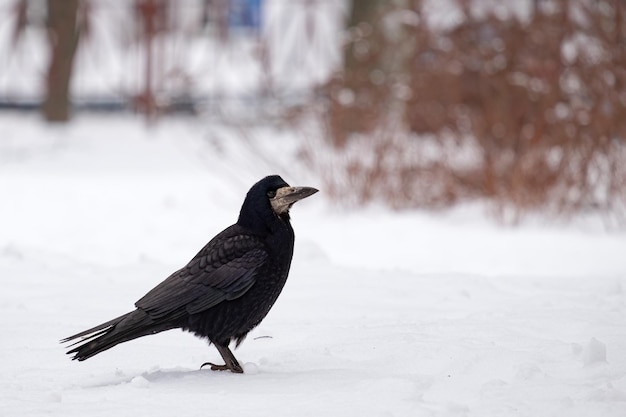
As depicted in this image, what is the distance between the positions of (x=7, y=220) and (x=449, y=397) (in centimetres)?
712

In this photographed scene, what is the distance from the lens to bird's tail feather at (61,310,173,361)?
3.92 m

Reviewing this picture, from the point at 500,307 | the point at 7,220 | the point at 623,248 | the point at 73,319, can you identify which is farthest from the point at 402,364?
the point at 7,220

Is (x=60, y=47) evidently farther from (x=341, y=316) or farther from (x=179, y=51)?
(x=341, y=316)

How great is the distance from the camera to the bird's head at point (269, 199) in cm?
416

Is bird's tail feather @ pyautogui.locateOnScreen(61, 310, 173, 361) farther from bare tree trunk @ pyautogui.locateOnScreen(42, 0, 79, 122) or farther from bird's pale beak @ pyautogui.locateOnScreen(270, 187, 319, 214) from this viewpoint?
bare tree trunk @ pyautogui.locateOnScreen(42, 0, 79, 122)

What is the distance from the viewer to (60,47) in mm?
15898

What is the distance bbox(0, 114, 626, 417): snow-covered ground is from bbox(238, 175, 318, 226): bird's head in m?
0.59

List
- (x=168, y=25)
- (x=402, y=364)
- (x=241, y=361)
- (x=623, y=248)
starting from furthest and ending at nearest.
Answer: (x=168, y=25)
(x=623, y=248)
(x=241, y=361)
(x=402, y=364)

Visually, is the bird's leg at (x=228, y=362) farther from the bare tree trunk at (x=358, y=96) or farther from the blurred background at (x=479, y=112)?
the bare tree trunk at (x=358, y=96)

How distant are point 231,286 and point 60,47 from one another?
41.4 feet

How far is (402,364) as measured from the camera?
4.09m

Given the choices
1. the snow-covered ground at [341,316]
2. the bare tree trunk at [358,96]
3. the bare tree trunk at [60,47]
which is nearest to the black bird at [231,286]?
the snow-covered ground at [341,316]

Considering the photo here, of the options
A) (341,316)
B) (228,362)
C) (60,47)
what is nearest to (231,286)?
(228,362)

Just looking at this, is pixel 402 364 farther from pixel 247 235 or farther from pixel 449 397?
pixel 247 235
